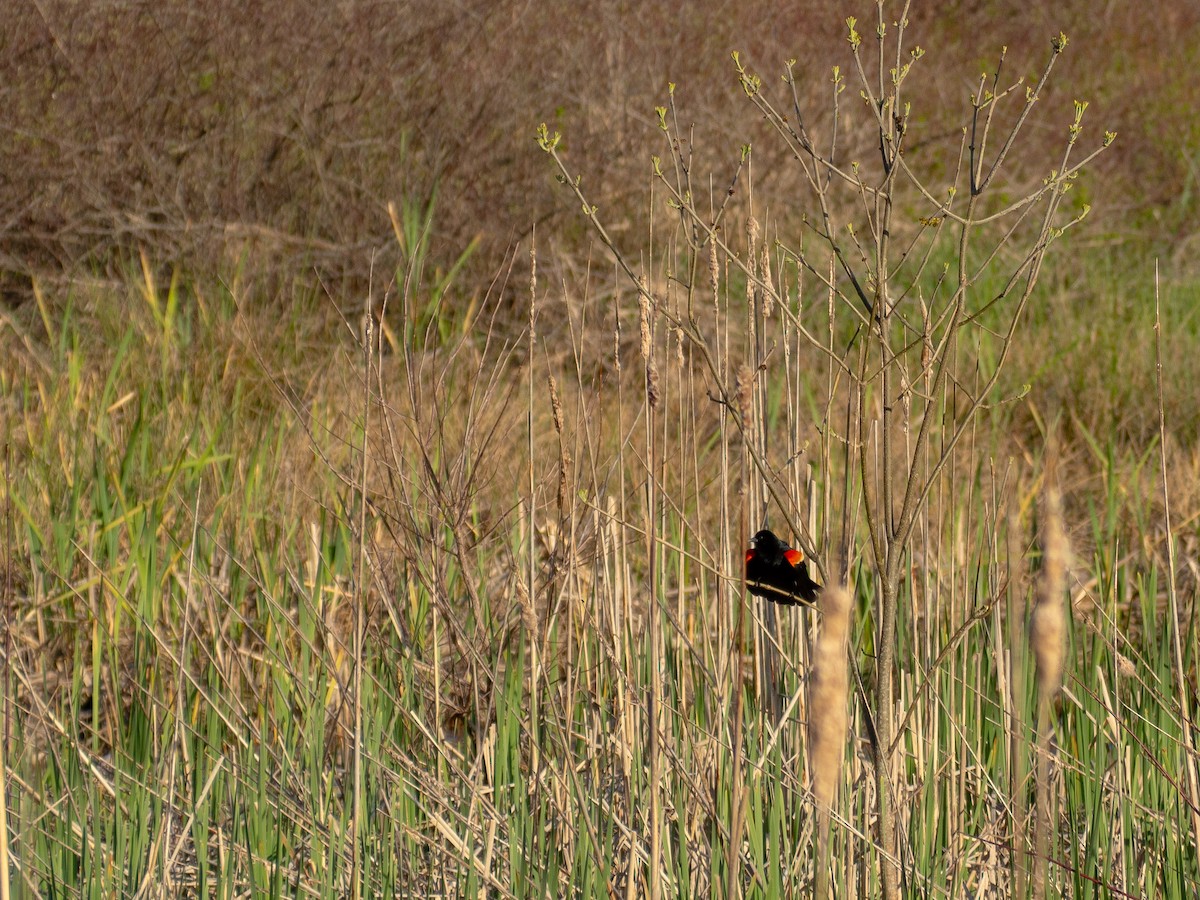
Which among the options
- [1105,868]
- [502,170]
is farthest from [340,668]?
[502,170]

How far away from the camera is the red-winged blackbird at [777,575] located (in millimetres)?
1312

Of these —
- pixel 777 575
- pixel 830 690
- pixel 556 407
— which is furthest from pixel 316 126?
pixel 830 690

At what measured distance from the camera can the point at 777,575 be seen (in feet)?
4.35

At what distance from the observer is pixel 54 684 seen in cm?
275

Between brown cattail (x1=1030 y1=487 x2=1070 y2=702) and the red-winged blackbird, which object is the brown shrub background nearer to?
the red-winged blackbird

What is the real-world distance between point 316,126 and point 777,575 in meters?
4.20

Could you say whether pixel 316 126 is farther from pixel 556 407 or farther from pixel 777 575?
pixel 777 575

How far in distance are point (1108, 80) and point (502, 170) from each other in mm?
5770

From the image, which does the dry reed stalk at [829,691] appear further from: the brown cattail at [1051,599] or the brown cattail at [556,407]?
the brown cattail at [556,407]

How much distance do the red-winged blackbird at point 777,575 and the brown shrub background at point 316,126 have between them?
3.43 meters

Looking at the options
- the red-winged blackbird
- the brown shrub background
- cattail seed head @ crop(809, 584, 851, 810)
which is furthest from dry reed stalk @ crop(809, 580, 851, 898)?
the brown shrub background

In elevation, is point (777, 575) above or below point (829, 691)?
above

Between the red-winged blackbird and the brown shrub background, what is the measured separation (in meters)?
3.43

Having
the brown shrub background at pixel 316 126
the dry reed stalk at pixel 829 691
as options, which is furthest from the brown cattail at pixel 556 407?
the brown shrub background at pixel 316 126
